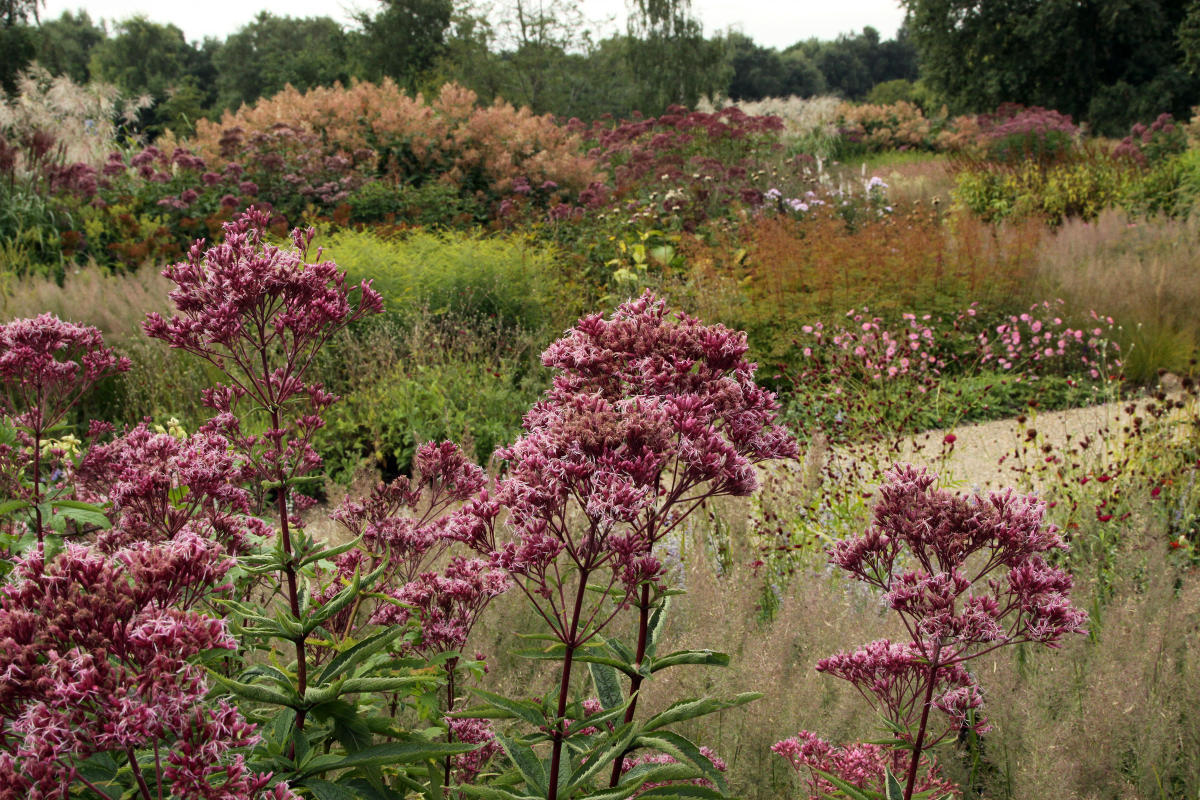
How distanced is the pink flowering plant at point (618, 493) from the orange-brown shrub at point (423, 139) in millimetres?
12783

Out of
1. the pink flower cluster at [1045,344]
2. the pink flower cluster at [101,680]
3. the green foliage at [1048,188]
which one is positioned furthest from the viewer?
the green foliage at [1048,188]

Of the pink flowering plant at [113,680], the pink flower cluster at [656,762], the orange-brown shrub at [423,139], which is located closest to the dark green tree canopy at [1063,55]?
the orange-brown shrub at [423,139]

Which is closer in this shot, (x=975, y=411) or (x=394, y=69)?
(x=975, y=411)

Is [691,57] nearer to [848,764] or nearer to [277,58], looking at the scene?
[277,58]

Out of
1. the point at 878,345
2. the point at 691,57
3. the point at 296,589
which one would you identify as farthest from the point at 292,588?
the point at 691,57

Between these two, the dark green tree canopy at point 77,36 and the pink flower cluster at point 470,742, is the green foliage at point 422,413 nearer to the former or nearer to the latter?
the pink flower cluster at point 470,742

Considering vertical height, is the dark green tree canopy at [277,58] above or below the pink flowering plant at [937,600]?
above

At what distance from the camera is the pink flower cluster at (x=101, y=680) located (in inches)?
39.6

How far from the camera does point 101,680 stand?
1.02 metres

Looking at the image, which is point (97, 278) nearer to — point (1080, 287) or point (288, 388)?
point (288, 388)

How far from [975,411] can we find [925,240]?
213cm

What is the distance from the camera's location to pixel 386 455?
688 cm

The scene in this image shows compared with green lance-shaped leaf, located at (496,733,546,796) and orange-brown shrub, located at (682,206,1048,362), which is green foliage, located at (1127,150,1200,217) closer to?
orange-brown shrub, located at (682,206,1048,362)

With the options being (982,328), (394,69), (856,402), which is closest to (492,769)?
(856,402)
